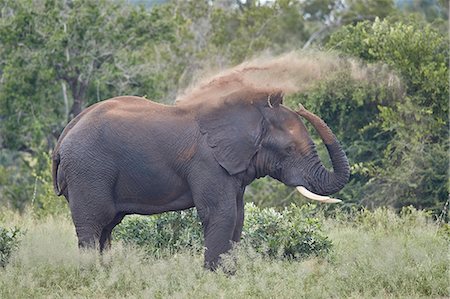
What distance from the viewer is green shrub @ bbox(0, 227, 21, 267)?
10586 millimetres

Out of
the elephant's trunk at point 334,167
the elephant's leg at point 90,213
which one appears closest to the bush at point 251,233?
the elephant's trunk at point 334,167

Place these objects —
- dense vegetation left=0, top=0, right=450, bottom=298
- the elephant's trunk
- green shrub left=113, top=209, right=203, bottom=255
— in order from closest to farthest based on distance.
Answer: dense vegetation left=0, top=0, right=450, bottom=298
the elephant's trunk
green shrub left=113, top=209, right=203, bottom=255

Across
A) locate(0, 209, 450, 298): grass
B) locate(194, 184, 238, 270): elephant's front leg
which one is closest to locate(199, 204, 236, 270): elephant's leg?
locate(194, 184, 238, 270): elephant's front leg

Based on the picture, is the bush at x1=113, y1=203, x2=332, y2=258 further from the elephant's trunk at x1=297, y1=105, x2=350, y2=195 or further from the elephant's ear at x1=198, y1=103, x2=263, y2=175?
the elephant's ear at x1=198, y1=103, x2=263, y2=175

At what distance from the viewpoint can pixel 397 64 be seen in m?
18.1

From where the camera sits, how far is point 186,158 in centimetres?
1034

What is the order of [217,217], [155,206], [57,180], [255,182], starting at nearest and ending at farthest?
[217,217] < [155,206] < [57,180] < [255,182]

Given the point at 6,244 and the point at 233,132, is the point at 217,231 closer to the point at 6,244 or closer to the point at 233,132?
the point at 233,132

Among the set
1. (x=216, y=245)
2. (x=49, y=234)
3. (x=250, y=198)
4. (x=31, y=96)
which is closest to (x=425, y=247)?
(x=216, y=245)

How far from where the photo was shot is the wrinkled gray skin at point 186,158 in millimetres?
10328

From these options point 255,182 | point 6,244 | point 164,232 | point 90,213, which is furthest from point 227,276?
point 255,182

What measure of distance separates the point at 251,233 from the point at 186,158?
158 centimetres

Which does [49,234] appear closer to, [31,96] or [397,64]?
[397,64]

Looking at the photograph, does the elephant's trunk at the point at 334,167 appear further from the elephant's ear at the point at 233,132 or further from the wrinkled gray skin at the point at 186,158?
the elephant's ear at the point at 233,132
